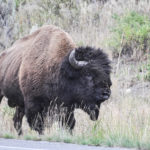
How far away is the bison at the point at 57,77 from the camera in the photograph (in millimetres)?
10195

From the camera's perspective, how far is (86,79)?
1032cm

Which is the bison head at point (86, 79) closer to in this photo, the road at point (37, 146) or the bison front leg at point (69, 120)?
the bison front leg at point (69, 120)

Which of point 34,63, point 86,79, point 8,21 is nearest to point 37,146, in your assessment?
point 86,79

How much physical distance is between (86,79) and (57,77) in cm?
73

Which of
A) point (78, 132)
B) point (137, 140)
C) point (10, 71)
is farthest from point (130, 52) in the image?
point (137, 140)

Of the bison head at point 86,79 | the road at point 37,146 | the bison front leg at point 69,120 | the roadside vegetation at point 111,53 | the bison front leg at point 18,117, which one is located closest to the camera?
the road at point 37,146

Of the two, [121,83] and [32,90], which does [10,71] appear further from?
[121,83]

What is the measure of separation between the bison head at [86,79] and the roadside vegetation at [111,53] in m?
0.50

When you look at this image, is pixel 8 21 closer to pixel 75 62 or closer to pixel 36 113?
pixel 36 113

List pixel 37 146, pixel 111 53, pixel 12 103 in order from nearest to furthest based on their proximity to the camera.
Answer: pixel 37 146
pixel 12 103
pixel 111 53

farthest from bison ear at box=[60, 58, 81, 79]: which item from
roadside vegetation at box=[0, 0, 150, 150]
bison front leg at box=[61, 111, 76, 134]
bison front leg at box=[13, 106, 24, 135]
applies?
bison front leg at box=[13, 106, 24, 135]

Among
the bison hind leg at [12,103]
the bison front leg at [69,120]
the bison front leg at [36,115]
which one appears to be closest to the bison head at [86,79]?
the bison front leg at [69,120]

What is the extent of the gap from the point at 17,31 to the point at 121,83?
5.35m

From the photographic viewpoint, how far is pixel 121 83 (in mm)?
15547
